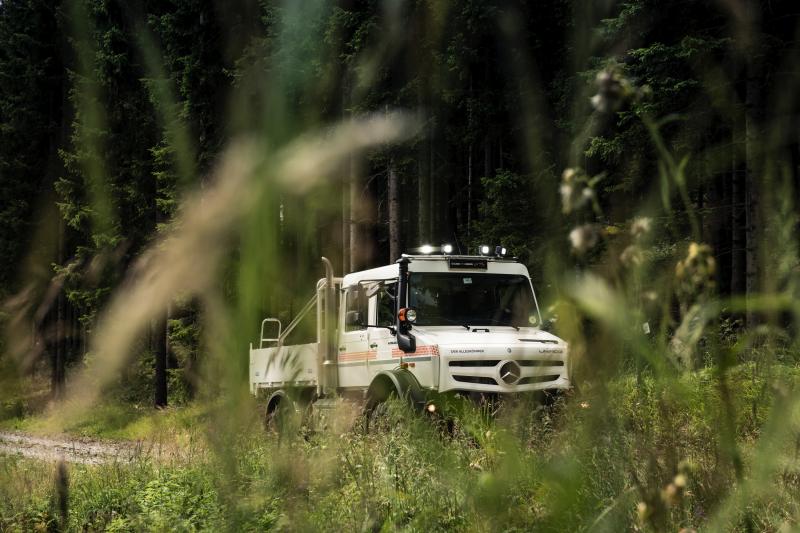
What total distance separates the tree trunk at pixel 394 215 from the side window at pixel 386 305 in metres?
8.96

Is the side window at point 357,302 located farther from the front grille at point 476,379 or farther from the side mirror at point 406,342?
the front grille at point 476,379

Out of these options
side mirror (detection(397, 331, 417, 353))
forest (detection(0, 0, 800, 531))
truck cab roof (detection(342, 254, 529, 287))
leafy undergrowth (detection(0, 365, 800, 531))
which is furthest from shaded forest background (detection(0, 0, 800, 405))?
side mirror (detection(397, 331, 417, 353))

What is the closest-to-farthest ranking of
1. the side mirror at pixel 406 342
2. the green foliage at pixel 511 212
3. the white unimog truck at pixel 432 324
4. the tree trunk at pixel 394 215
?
the white unimog truck at pixel 432 324 → the side mirror at pixel 406 342 → the green foliage at pixel 511 212 → the tree trunk at pixel 394 215

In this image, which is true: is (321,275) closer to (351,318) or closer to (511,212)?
(351,318)

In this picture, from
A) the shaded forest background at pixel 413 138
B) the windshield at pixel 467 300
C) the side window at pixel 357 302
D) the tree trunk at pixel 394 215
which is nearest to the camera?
the shaded forest background at pixel 413 138

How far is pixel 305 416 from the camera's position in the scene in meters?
1.53

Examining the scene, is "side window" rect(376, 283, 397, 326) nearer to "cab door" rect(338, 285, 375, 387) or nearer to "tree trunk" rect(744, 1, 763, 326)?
"cab door" rect(338, 285, 375, 387)

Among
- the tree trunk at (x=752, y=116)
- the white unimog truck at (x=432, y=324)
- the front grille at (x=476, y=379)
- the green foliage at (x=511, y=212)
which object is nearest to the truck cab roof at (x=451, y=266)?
the white unimog truck at (x=432, y=324)

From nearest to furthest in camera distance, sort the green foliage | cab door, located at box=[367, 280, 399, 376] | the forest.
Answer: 1. the forest
2. cab door, located at box=[367, 280, 399, 376]
3. the green foliage

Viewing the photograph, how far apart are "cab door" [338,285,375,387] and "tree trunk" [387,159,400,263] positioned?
862 cm

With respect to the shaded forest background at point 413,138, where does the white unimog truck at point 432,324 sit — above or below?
below

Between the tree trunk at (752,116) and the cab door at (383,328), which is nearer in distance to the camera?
the cab door at (383,328)

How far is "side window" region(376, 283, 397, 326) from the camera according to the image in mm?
9703

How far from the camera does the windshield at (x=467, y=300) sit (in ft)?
31.8
